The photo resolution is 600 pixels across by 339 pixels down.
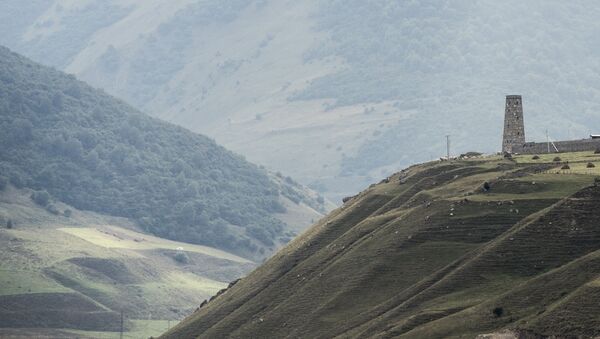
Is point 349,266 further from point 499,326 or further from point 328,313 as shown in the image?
point 499,326

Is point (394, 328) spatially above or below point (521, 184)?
below

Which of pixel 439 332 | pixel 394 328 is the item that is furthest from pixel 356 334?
pixel 439 332

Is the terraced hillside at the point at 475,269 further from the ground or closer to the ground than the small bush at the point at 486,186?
closer to the ground

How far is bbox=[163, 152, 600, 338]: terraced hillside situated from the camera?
147500mm

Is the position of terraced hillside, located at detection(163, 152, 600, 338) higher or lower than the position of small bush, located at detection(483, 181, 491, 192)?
lower

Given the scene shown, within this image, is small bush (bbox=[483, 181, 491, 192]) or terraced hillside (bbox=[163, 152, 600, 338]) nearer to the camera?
terraced hillside (bbox=[163, 152, 600, 338])

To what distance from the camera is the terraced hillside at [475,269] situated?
148 m

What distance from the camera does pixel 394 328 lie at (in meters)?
162

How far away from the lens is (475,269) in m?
168

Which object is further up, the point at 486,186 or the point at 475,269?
the point at 486,186

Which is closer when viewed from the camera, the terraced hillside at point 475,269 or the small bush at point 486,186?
the terraced hillside at point 475,269

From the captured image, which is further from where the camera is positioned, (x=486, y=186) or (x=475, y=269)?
(x=486, y=186)

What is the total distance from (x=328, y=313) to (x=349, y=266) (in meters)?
8.74

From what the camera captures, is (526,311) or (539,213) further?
(539,213)
